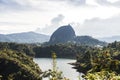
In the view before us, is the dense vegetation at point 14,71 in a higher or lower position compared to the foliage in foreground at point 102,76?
lower

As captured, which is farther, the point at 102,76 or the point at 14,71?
the point at 14,71

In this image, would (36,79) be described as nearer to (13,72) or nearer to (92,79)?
(13,72)

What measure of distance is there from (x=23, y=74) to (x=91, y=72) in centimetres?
8775

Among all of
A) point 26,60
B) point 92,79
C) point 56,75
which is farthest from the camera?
point 26,60

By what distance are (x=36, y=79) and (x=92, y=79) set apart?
87283 millimetres

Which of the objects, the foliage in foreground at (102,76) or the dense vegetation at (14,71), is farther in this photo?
the dense vegetation at (14,71)

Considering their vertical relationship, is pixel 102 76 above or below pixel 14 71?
above

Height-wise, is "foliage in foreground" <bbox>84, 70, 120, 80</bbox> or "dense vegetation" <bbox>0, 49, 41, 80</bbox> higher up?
"foliage in foreground" <bbox>84, 70, 120, 80</bbox>

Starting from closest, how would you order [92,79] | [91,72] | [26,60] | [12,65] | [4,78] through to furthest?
[92,79], [91,72], [4,78], [12,65], [26,60]

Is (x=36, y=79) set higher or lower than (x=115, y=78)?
lower

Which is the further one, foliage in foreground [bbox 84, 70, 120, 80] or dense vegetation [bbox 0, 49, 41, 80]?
dense vegetation [bbox 0, 49, 41, 80]

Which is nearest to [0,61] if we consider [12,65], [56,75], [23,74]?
[12,65]

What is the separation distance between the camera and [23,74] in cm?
9775

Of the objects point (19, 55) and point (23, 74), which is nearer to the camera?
point (23, 74)
